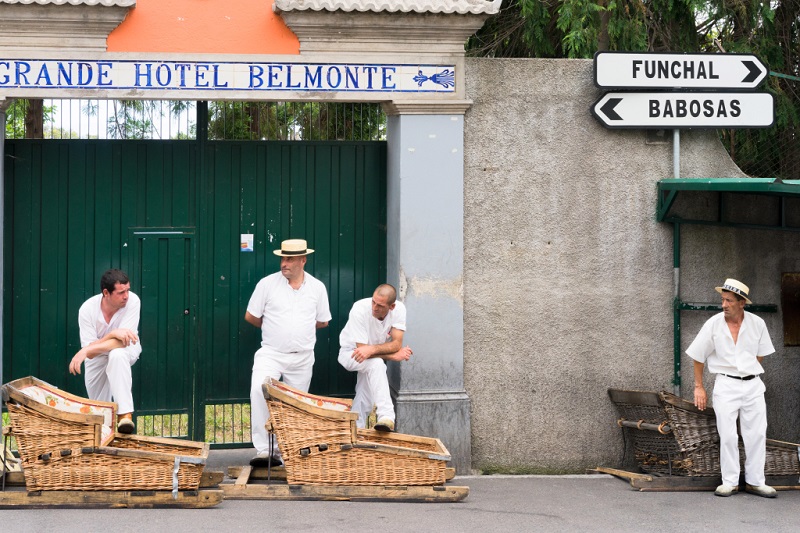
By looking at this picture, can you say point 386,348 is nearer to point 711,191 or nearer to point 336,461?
point 336,461

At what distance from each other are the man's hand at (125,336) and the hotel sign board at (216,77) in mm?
1903

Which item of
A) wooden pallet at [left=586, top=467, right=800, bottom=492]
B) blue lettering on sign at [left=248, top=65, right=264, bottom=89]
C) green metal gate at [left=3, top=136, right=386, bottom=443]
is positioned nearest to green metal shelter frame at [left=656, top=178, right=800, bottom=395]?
wooden pallet at [left=586, top=467, right=800, bottom=492]

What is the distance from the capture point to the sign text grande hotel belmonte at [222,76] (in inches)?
325

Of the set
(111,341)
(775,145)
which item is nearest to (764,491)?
(111,341)

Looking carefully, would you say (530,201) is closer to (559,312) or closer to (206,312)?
(559,312)

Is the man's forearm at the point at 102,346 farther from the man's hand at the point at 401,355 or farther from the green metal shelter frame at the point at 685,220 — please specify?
the green metal shelter frame at the point at 685,220

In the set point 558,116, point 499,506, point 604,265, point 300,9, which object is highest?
point 300,9

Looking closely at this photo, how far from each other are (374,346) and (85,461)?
2312 mm

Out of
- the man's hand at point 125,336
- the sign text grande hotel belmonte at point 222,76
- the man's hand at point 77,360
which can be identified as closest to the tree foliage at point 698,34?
the sign text grande hotel belmonte at point 222,76

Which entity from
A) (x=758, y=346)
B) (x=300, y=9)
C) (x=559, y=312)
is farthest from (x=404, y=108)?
A: (x=758, y=346)

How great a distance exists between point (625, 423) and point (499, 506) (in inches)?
66.0

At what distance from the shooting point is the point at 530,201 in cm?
902

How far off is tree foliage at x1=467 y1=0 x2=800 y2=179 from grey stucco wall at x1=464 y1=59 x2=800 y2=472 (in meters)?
4.45

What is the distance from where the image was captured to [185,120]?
8953mm
